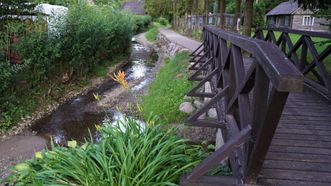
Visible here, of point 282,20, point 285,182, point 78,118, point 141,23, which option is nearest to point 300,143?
point 285,182

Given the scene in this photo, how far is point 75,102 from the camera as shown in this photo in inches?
416

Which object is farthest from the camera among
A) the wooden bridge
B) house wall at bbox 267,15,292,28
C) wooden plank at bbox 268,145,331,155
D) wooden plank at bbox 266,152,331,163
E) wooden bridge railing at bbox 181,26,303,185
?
house wall at bbox 267,15,292,28

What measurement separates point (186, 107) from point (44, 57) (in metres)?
4.65

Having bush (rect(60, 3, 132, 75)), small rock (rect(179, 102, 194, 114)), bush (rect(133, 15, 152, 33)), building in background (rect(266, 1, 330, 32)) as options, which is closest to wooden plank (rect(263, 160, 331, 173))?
small rock (rect(179, 102, 194, 114))

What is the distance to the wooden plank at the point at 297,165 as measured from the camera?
2.52 m

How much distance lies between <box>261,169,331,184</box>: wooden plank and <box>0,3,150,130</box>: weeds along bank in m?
6.96

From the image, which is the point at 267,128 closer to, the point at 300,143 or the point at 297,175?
the point at 297,175

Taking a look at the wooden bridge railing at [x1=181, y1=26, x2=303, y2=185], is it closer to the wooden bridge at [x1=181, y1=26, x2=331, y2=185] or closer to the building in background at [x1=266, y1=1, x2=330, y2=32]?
the wooden bridge at [x1=181, y1=26, x2=331, y2=185]

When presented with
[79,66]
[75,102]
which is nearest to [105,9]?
[79,66]

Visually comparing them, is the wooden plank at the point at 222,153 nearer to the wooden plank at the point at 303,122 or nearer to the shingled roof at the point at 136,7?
the wooden plank at the point at 303,122

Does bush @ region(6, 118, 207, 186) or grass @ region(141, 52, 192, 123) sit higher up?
bush @ region(6, 118, 207, 186)

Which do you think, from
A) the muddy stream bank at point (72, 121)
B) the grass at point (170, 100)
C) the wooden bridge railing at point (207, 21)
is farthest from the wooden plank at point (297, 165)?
the wooden bridge railing at point (207, 21)

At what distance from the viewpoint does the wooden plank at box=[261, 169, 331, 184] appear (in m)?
2.39

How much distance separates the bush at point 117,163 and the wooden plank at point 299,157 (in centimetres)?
68
